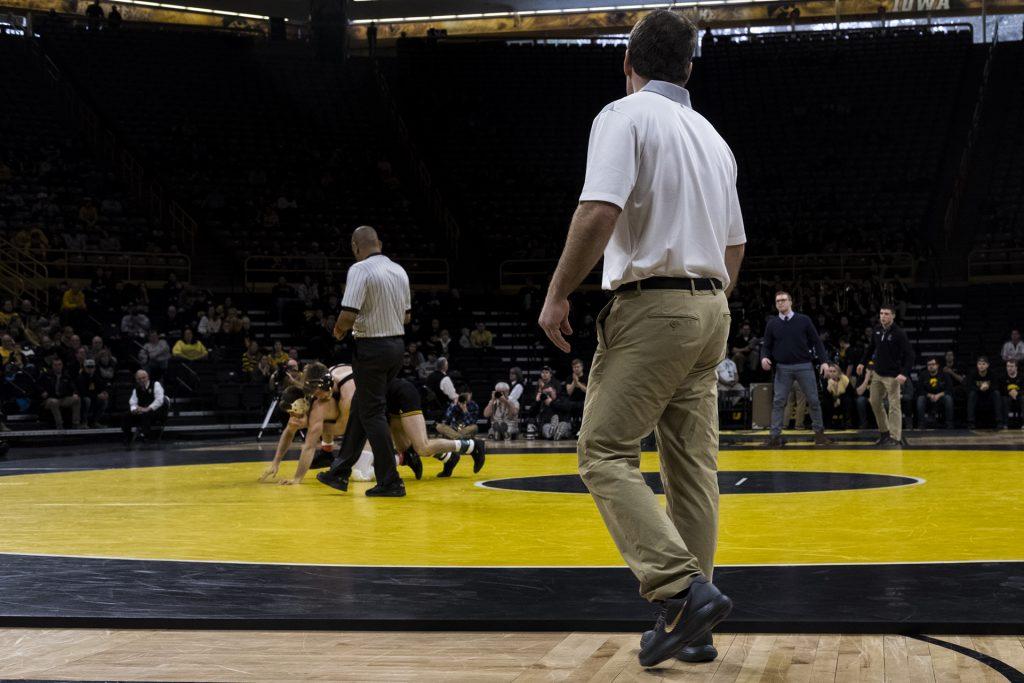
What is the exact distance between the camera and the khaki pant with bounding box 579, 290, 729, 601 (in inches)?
128

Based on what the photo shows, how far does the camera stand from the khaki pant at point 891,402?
13219 mm

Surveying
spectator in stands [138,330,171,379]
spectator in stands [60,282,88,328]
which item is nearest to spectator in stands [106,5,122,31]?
spectator in stands [60,282,88,328]

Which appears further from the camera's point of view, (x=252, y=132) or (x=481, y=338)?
(x=252, y=132)

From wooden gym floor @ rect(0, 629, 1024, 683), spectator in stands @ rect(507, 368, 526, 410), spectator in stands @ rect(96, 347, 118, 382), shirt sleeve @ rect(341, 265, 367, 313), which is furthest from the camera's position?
spectator in stands @ rect(96, 347, 118, 382)

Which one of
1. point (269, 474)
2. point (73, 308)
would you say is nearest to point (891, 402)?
point (269, 474)

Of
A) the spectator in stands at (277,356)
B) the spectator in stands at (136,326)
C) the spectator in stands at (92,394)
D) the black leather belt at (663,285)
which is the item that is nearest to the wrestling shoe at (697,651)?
the black leather belt at (663,285)

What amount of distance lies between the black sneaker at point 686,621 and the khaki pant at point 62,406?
1452cm

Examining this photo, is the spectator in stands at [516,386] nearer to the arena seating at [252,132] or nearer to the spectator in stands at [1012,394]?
the spectator in stands at [1012,394]

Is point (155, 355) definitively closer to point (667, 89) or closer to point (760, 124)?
point (667, 89)

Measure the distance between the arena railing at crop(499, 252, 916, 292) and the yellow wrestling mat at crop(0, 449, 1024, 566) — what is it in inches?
571

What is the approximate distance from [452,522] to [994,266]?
20.1 meters

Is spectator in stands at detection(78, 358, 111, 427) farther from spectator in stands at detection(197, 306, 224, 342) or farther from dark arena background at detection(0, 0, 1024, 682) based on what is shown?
spectator in stands at detection(197, 306, 224, 342)

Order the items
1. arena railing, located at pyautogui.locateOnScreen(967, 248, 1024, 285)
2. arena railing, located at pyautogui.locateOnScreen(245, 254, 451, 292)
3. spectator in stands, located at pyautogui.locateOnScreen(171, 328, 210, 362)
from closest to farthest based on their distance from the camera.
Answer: spectator in stands, located at pyautogui.locateOnScreen(171, 328, 210, 362)
arena railing, located at pyautogui.locateOnScreen(967, 248, 1024, 285)
arena railing, located at pyautogui.locateOnScreen(245, 254, 451, 292)

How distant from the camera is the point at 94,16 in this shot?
2917cm
